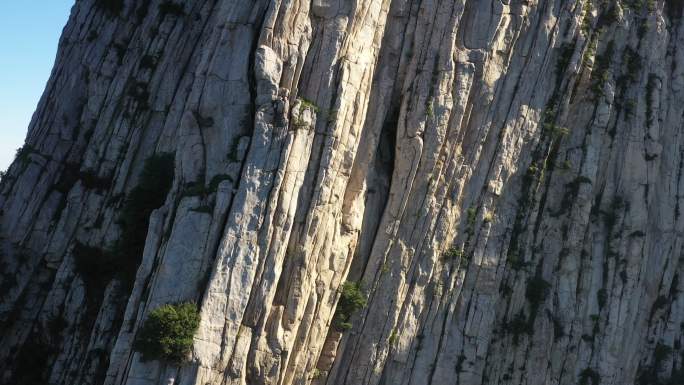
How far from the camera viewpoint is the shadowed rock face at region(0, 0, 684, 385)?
82.2 feet

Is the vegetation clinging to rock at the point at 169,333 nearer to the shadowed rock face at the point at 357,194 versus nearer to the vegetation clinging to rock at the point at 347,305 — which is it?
the shadowed rock face at the point at 357,194

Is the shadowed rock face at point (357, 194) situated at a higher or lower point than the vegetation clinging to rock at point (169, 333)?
higher

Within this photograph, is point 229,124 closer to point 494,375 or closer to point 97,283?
point 97,283

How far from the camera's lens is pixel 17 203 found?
3133cm

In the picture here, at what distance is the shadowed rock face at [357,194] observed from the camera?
25047 millimetres

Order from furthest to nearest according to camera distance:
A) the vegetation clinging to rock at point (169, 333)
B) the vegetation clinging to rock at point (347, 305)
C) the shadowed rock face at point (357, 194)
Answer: the vegetation clinging to rock at point (347, 305)
the shadowed rock face at point (357, 194)
the vegetation clinging to rock at point (169, 333)

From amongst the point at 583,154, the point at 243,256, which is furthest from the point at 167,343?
the point at 583,154

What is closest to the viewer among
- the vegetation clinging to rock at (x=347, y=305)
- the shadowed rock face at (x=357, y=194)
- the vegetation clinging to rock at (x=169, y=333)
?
the vegetation clinging to rock at (x=169, y=333)

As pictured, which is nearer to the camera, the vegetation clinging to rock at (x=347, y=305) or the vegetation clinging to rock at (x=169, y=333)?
the vegetation clinging to rock at (x=169, y=333)

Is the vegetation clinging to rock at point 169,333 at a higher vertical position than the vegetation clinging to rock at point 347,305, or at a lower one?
lower

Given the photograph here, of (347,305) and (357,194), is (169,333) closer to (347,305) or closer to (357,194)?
(347,305)

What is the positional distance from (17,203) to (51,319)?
16.9ft

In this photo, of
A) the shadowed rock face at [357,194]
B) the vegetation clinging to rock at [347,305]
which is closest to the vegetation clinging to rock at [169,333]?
the shadowed rock face at [357,194]

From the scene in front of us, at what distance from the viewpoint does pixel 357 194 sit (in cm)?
2766
